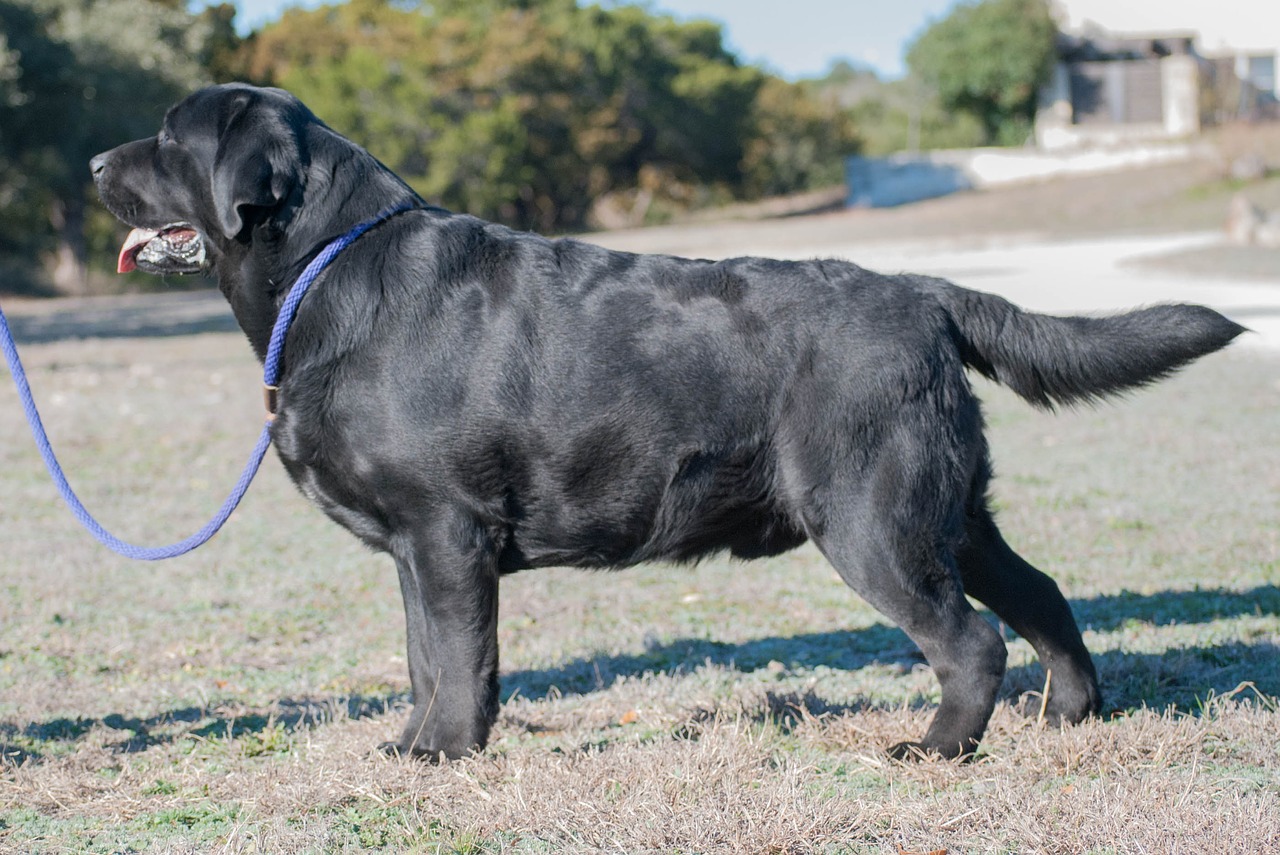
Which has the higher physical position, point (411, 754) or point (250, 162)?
point (250, 162)

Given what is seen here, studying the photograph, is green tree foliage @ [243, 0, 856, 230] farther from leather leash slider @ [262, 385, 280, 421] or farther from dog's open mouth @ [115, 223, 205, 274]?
leather leash slider @ [262, 385, 280, 421]

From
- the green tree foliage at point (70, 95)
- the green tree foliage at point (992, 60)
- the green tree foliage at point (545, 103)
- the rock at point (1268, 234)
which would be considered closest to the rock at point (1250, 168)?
the rock at point (1268, 234)

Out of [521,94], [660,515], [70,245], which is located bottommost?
[660,515]

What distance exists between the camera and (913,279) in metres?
4.00

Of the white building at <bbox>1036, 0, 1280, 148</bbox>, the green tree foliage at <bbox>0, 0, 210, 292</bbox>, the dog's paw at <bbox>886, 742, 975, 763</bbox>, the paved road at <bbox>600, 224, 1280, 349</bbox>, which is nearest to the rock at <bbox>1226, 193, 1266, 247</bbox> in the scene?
the paved road at <bbox>600, 224, 1280, 349</bbox>

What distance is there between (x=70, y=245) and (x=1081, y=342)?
105ft

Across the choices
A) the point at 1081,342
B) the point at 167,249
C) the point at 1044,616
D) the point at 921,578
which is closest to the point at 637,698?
the point at 921,578

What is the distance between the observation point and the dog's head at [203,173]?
3.81 metres

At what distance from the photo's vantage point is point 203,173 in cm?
391

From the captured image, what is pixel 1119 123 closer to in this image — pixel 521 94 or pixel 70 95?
pixel 521 94

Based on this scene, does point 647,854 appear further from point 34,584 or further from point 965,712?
point 34,584

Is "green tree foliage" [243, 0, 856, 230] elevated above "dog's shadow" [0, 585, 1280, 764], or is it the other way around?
"green tree foliage" [243, 0, 856, 230]

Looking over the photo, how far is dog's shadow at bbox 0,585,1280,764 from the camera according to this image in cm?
429

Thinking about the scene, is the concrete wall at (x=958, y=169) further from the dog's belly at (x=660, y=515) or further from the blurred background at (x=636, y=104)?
the dog's belly at (x=660, y=515)
